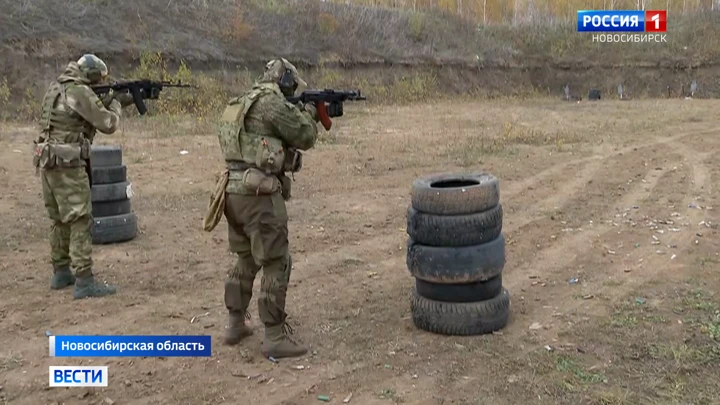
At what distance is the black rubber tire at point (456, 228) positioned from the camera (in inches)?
186

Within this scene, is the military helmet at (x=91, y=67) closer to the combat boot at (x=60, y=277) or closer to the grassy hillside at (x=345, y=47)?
the combat boot at (x=60, y=277)

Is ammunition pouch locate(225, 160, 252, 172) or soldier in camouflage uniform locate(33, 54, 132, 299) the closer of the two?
ammunition pouch locate(225, 160, 252, 172)

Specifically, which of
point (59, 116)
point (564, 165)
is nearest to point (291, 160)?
point (59, 116)

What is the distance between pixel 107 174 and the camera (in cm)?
740

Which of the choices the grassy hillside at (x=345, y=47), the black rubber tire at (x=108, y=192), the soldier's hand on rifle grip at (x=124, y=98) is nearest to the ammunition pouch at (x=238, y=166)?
the soldier's hand on rifle grip at (x=124, y=98)

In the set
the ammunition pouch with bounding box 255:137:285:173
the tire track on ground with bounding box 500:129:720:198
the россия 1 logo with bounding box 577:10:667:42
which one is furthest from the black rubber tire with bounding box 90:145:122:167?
the россия 1 logo with bounding box 577:10:667:42

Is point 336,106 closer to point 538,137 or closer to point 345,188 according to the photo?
point 345,188

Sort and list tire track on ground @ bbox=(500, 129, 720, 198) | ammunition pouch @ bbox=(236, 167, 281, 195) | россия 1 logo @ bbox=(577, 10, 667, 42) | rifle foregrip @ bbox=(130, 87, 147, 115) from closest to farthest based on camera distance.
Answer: ammunition pouch @ bbox=(236, 167, 281, 195) → rifle foregrip @ bbox=(130, 87, 147, 115) → tire track on ground @ bbox=(500, 129, 720, 198) → россия 1 logo @ bbox=(577, 10, 667, 42)

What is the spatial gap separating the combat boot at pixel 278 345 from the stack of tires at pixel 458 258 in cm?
97

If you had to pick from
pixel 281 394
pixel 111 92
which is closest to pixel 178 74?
pixel 111 92

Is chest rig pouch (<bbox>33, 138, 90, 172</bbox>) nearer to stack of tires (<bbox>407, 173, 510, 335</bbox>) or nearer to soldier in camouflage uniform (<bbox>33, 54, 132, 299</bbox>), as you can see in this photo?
soldier in camouflage uniform (<bbox>33, 54, 132, 299</bbox>)

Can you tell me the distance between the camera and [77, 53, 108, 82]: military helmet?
18.5ft

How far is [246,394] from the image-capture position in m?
4.07
